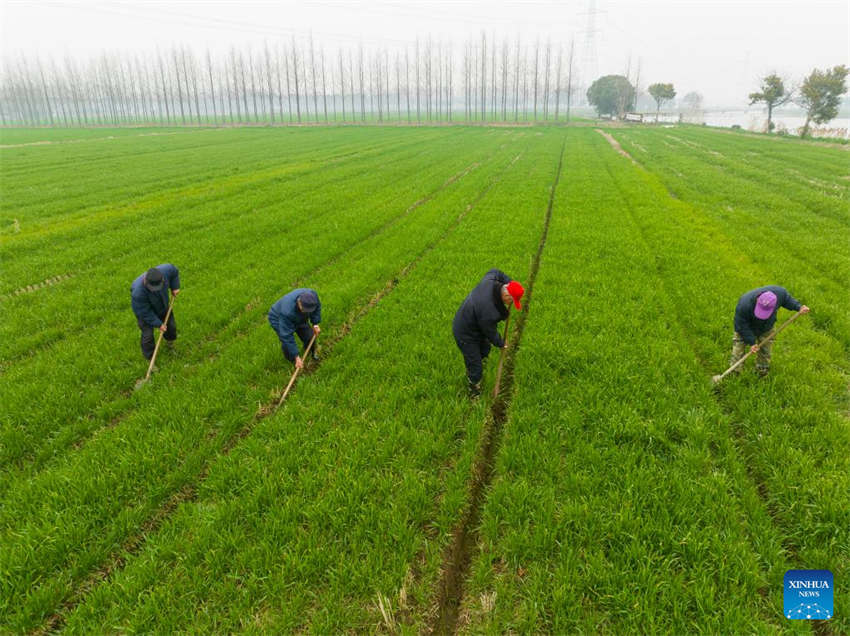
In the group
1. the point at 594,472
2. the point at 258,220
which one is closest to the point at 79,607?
the point at 594,472

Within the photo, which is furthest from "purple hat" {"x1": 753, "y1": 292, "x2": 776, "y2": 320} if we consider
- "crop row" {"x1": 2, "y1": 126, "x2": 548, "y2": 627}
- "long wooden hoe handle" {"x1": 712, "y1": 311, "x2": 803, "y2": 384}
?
"crop row" {"x1": 2, "y1": 126, "x2": 548, "y2": 627}

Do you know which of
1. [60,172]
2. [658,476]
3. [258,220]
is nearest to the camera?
[658,476]

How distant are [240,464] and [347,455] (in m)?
1.24

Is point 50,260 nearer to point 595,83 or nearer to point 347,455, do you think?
point 347,455

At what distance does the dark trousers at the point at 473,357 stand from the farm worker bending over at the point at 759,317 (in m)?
3.58

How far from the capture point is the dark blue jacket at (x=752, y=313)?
548 centimetres

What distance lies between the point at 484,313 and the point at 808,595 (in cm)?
392

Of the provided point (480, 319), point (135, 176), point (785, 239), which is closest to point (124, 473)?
point (480, 319)

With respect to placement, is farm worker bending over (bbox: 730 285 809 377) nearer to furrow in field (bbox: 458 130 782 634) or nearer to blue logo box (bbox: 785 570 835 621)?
furrow in field (bbox: 458 130 782 634)

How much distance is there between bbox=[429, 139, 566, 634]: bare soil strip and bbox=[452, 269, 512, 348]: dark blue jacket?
1.05 m

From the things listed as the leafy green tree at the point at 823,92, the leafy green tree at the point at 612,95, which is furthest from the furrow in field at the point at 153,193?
the leafy green tree at the point at 612,95

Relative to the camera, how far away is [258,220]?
1512 cm

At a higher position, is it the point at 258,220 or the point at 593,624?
the point at 258,220

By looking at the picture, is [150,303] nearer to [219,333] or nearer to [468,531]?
[219,333]
